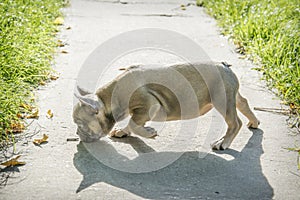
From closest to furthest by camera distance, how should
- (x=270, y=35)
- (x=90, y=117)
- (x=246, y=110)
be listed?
1. (x=90, y=117)
2. (x=246, y=110)
3. (x=270, y=35)

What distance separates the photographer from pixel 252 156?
3.80m

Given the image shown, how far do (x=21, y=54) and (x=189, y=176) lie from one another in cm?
258

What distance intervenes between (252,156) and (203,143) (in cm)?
42

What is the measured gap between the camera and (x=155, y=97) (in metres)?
3.70

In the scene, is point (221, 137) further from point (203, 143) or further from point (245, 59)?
point (245, 59)

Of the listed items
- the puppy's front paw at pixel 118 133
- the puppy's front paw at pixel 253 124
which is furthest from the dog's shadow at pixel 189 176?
the puppy's front paw at pixel 253 124

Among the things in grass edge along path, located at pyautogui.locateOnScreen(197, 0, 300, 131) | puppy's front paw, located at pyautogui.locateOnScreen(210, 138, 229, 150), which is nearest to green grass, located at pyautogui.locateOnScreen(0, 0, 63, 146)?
puppy's front paw, located at pyautogui.locateOnScreen(210, 138, 229, 150)

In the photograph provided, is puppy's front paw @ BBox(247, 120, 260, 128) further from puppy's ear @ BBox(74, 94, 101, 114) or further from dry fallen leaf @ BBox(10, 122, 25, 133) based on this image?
dry fallen leaf @ BBox(10, 122, 25, 133)

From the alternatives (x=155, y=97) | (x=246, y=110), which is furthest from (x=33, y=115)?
(x=246, y=110)

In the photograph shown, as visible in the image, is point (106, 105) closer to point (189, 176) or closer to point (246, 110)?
point (189, 176)

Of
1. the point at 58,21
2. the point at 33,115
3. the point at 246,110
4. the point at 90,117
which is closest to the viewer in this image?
the point at 90,117

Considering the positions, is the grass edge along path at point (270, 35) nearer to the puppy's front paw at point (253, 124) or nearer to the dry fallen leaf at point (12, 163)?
the puppy's front paw at point (253, 124)

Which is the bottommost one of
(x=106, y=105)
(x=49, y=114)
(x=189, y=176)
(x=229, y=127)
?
(x=49, y=114)

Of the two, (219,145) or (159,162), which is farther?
(219,145)
